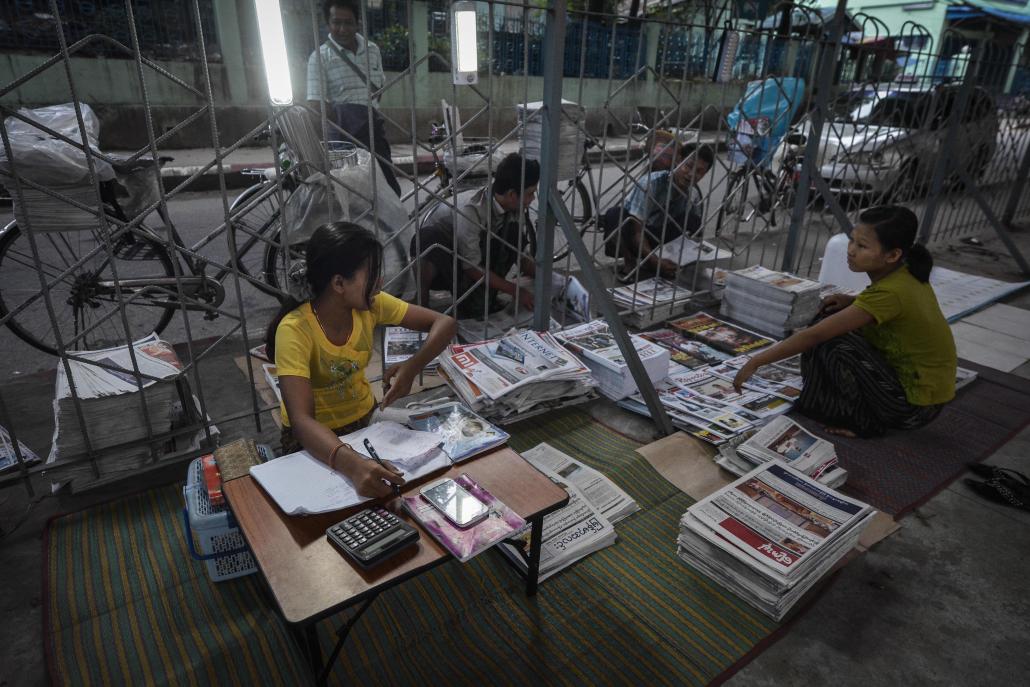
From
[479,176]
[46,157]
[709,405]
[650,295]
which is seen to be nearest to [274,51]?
[46,157]

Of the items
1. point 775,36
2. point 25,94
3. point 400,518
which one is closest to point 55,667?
point 400,518

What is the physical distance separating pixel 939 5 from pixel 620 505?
23218 millimetres

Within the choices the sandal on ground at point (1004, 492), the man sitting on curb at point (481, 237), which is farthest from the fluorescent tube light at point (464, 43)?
the sandal on ground at point (1004, 492)

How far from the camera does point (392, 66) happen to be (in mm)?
10070

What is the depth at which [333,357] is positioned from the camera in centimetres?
192

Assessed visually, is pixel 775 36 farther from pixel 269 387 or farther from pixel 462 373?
pixel 269 387

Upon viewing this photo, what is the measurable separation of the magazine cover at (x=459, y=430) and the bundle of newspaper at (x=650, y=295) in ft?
6.42

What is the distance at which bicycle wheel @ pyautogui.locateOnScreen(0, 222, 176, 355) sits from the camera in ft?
9.55

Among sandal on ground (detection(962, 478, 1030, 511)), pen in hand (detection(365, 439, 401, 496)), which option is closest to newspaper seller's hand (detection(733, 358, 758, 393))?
sandal on ground (detection(962, 478, 1030, 511))

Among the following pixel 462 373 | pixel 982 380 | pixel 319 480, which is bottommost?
pixel 982 380

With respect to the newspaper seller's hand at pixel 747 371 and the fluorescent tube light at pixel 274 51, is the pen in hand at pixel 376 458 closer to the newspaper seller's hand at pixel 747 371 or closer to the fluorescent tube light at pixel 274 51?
the fluorescent tube light at pixel 274 51

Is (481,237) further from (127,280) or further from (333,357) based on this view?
(127,280)

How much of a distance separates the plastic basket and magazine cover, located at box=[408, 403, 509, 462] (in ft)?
1.95

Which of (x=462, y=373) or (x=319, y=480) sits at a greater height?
(x=319, y=480)
